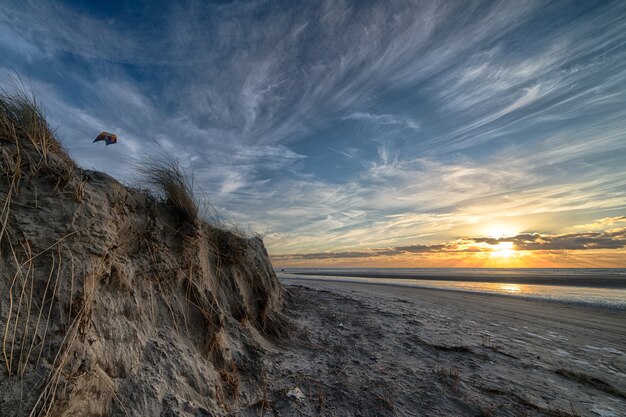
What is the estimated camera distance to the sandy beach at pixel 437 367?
11.9ft

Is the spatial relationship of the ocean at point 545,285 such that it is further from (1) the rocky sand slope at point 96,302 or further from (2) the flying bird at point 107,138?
(2) the flying bird at point 107,138

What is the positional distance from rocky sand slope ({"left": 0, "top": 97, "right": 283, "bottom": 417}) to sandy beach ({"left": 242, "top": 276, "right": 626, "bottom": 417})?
31.6 inches

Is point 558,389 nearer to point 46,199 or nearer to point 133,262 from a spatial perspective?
point 133,262

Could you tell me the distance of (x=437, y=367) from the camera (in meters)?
4.89

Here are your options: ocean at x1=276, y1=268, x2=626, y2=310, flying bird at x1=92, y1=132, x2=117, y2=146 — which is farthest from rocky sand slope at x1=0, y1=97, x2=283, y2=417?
ocean at x1=276, y1=268, x2=626, y2=310

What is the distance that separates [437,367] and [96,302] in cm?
513

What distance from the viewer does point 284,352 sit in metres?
4.93

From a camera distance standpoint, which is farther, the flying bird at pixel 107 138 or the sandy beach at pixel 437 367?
the flying bird at pixel 107 138

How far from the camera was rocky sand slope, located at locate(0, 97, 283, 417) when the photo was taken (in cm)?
212

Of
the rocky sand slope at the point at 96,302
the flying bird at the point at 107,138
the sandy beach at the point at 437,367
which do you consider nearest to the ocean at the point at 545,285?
the sandy beach at the point at 437,367

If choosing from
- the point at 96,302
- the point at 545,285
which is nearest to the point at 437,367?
the point at 96,302

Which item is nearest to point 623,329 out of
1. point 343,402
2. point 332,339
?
point 332,339

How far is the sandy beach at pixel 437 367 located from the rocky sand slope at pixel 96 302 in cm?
80

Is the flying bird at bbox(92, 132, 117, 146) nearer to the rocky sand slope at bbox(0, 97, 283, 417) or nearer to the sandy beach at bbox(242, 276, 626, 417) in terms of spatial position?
the rocky sand slope at bbox(0, 97, 283, 417)
